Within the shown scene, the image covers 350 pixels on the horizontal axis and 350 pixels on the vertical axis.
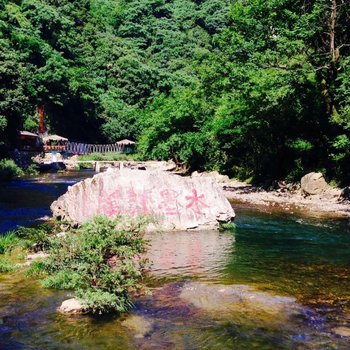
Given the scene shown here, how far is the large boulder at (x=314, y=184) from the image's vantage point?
24.6m

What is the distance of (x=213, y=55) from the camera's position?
95.5 ft

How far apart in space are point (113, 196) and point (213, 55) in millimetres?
16214

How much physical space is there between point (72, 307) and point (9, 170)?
31.4 metres

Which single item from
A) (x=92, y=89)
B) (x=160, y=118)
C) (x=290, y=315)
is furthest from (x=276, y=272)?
(x=92, y=89)

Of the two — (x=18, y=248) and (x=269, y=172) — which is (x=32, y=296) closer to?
(x=18, y=248)

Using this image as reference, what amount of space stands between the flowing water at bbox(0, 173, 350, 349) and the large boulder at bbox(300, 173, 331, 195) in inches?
385

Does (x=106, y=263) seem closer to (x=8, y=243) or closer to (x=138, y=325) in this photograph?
(x=138, y=325)

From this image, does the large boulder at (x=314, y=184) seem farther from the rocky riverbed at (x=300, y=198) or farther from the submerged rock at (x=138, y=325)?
the submerged rock at (x=138, y=325)

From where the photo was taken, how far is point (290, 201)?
78.6 feet

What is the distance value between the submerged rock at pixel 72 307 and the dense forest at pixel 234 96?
54.7 ft

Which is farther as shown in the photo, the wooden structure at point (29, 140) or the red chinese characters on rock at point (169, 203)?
the wooden structure at point (29, 140)

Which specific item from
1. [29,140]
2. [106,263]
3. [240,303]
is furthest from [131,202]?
[29,140]

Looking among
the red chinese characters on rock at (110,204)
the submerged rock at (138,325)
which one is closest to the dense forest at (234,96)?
the red chinese characters on rock at (110,204)

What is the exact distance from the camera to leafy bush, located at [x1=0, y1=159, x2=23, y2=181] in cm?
3531
